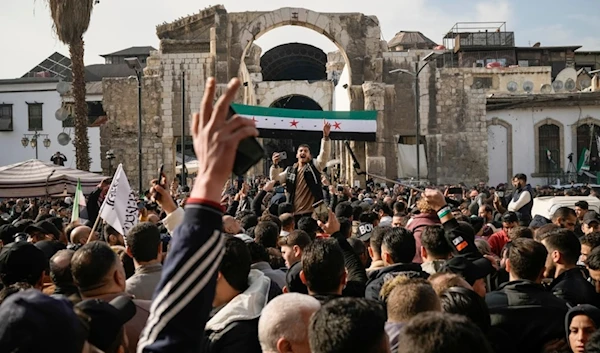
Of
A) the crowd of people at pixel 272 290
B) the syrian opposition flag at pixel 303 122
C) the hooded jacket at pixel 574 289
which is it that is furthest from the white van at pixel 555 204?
the syrian opposition flag at pixel 303 122

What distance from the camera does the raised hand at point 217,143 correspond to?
7.82 feet

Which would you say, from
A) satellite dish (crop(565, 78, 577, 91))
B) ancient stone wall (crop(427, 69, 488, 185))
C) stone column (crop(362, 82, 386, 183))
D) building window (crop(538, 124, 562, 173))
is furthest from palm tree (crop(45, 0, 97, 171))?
satellite dish (crop(565, 78, 577, 91))

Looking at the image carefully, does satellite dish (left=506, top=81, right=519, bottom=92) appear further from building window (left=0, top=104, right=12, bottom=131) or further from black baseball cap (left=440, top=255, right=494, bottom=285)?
black baseball cap (left=440, top=255, right=494, bottom=285)

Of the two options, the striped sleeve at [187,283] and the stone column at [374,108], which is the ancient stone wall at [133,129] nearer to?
the stone column at [374,108]

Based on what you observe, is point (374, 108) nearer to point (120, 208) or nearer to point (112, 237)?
point (112, 237)

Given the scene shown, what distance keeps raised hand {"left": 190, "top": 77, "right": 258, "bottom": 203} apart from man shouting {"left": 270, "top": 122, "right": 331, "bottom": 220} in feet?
27.8

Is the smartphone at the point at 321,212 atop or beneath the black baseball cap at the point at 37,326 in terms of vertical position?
beneath

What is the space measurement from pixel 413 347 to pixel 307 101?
5060 centimetres

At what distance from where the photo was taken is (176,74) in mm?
31641

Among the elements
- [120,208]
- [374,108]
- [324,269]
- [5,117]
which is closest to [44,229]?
[120,208]

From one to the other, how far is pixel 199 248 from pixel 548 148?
3540 centimetres

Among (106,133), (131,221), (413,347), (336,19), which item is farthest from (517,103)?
(413,347)

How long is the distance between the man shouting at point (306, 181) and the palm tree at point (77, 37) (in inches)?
624

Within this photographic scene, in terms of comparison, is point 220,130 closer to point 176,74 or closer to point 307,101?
point 176,74
